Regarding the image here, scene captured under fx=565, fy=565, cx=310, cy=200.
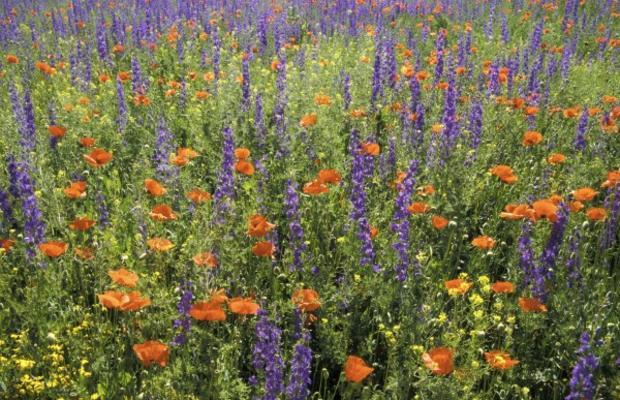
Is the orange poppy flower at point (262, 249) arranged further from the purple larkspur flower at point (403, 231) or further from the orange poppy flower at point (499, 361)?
the orange poppy flower at point (499, 361)

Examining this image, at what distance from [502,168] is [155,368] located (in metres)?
2.05

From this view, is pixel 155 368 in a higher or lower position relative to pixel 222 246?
lower

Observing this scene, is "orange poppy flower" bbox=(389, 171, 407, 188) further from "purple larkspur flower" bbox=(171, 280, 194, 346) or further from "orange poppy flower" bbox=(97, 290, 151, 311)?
"orange poppy flower" bbox=(97, 290, 151, 311)

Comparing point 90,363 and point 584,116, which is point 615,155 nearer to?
point 584,116

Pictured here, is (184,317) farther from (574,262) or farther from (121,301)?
(574,262)

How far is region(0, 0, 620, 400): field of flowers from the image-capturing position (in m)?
2.28

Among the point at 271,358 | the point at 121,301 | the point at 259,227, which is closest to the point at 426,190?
the point at 259,227

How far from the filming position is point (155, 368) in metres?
2.28

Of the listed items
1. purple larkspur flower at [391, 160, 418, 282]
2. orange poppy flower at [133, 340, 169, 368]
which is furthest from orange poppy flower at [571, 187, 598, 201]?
orange poppy flower at [133, 340, 169, 368]

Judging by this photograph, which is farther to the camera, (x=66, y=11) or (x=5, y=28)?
(x=66, y=11)

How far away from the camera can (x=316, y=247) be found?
10.4ft

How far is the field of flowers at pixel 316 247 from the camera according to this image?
2.28 m

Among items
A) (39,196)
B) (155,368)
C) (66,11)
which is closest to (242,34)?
(66,11)

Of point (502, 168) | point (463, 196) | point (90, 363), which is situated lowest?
point (90, 363)
